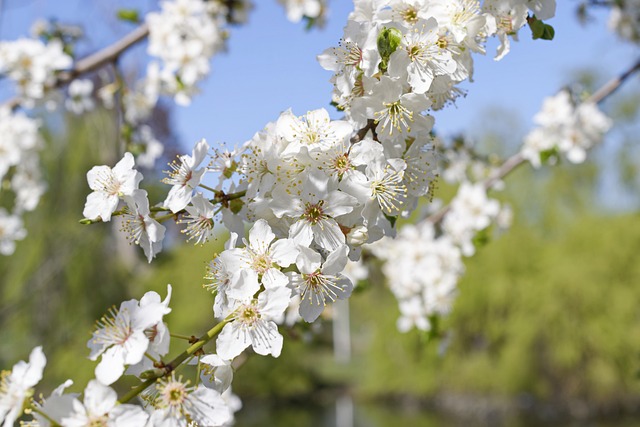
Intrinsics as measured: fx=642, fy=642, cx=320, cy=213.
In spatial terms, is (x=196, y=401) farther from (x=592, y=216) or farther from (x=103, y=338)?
(x=592, y=216)

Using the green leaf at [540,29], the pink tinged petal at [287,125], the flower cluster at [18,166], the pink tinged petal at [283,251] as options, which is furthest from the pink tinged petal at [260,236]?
the flower cluster at [18,166]

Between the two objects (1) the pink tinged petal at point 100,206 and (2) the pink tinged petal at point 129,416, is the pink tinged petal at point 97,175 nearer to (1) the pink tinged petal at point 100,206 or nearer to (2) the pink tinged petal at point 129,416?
(1) the pink tinged petal at point 100,206

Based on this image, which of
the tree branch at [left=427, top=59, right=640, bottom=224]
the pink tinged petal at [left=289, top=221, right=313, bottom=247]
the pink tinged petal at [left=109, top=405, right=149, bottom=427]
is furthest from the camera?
the tree branch at [left=427, top=59, right=640, bottom=224]

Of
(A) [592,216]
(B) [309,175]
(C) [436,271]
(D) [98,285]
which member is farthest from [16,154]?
(A) [592,216]

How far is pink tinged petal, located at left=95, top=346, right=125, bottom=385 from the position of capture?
69cm

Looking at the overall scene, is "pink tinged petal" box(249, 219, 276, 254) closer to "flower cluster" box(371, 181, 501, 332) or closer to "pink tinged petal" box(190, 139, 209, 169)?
"pink tinged petal" box(190, 139, 209, 169)

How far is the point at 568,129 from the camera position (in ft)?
8.02

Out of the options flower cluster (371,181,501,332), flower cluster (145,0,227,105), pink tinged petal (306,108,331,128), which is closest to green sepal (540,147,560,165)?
flower cluster (371,181,501,332)

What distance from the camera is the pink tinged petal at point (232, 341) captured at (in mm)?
740

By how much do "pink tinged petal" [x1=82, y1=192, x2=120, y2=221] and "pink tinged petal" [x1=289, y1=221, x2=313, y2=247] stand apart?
0.24 m

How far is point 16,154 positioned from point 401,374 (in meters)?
9.81

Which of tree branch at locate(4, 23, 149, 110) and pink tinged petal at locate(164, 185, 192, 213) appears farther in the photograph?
tree branch at locate(4, 23, 149, 110)

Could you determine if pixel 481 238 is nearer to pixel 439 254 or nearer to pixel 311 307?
pixel 439 254

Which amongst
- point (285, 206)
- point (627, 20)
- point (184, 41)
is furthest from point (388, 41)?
point (627, 20)
